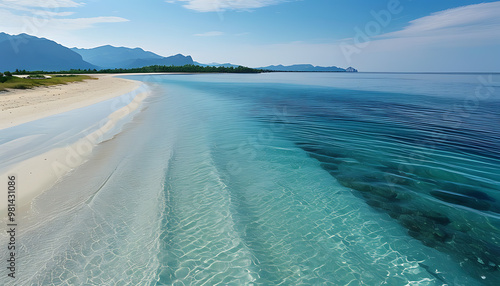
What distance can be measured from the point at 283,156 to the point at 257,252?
24.6 ft

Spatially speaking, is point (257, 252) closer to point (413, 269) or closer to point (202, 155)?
point (413, 269)

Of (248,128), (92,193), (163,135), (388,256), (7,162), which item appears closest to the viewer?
(388,256)

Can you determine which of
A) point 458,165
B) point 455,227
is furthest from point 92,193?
point 458,165

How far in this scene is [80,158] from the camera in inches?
464

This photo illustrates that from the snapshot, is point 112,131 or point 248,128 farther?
point 248,128

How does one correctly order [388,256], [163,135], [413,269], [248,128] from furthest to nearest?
[248,128]
[163,135]
[388,256]
[413,269]

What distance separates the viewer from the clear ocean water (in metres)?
5.59

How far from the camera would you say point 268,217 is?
7668mm

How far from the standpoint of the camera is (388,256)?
6273 mm

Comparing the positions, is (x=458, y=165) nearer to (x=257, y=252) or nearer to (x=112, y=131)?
(x=257, y=252)

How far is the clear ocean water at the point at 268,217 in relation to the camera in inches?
220

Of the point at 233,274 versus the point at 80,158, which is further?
the point at 80,158

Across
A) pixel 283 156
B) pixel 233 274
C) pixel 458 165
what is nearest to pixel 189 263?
pixel 233 274

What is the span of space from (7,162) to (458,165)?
826 inches
